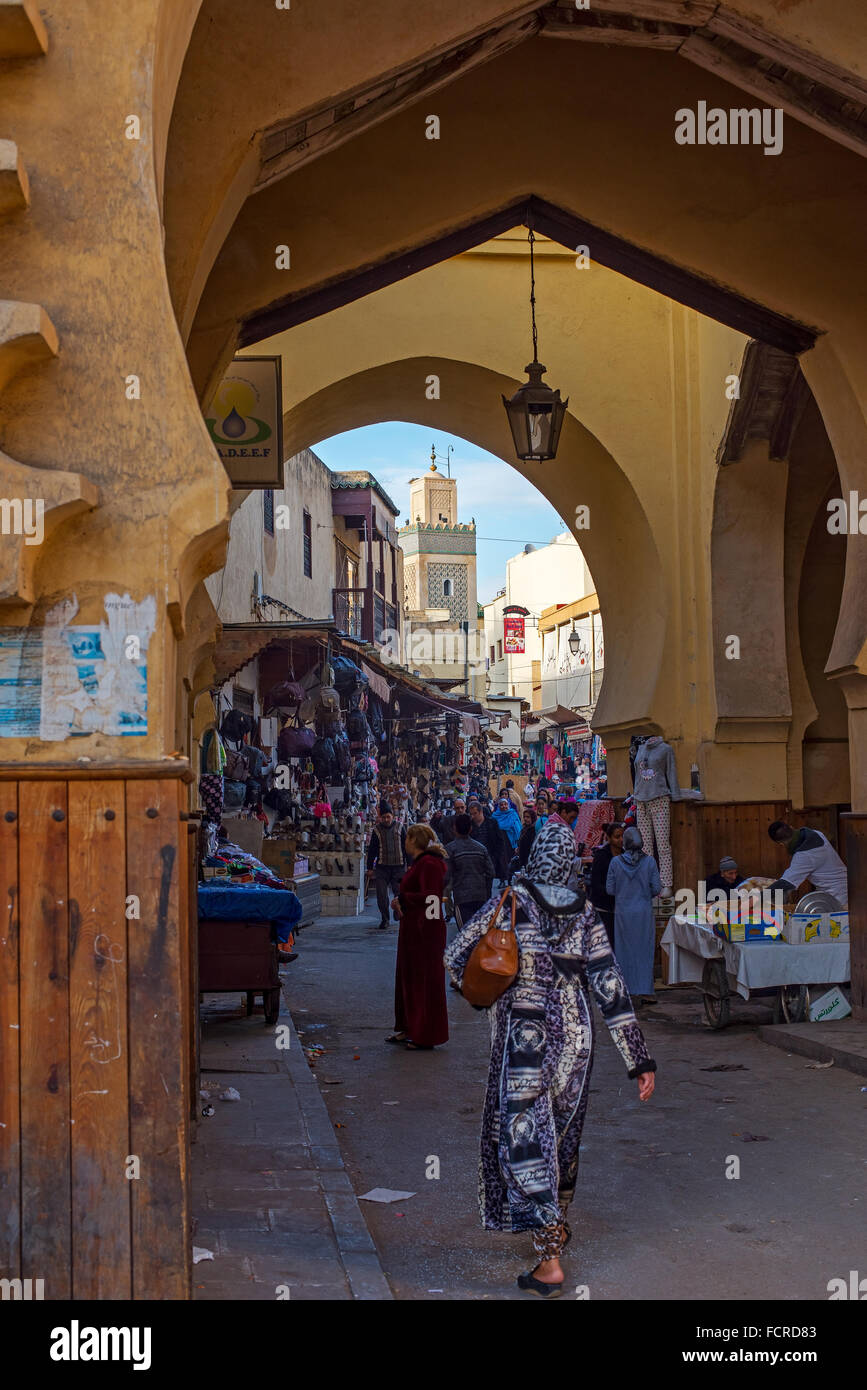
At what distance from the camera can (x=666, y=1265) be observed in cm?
524

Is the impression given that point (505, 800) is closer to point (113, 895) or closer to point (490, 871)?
point (490, 871)

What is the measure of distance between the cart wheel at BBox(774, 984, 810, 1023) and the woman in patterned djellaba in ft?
16.4

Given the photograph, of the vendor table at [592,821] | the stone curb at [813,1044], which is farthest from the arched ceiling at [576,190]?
the vendor table at [592,821]

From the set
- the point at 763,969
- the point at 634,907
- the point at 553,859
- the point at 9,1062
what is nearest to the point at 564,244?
the point at 553,859

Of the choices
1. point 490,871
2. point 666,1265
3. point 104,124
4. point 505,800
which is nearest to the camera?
point 104,124

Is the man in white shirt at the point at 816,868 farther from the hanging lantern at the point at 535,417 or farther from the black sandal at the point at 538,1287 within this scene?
the black sandal at the point at 538,1287

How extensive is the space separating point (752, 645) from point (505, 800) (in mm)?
6960

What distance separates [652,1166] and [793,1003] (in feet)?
11.9

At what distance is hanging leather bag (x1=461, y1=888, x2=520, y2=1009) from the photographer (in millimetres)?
5160

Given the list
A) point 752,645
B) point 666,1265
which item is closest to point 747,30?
point 666,1265

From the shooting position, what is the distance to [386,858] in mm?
17625

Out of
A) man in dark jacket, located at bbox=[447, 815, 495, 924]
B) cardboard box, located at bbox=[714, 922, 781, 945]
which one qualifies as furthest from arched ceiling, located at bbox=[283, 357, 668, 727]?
cardboard box, located at bbox=[714, 922, 781, 945]

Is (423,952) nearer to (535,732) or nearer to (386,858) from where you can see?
(386,858)

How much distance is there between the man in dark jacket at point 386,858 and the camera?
1728 cm
